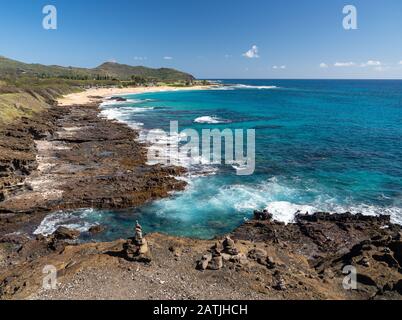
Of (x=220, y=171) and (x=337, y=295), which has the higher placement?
(x=220, y=171)

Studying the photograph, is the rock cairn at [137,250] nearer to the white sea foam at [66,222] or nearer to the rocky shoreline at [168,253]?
the rocky shoreline at [168,253]

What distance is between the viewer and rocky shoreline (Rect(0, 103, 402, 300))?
16.0 metres

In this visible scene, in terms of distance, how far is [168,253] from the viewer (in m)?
19.1

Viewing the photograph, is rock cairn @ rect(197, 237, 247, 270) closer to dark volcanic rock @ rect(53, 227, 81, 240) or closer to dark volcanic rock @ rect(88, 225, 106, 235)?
dark volcanic rock @ rect(88, 225, 106, 235)

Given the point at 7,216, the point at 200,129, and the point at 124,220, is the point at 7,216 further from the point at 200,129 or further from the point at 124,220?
the point at 200,129

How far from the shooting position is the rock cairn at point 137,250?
18047 millimetres

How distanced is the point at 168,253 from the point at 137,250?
1.78 metres

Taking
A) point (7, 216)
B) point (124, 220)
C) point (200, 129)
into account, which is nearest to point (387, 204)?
point (124, 220)

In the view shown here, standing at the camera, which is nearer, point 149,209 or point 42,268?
point 42,268

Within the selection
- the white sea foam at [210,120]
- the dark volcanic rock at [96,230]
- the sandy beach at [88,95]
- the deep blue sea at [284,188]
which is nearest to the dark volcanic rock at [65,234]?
the dark volcanic rock at [96,230]

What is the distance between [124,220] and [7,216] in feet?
28.0

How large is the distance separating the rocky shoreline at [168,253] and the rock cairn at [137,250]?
52 mm

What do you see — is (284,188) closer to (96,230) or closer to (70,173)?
(96,230)

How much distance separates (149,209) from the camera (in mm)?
28188
